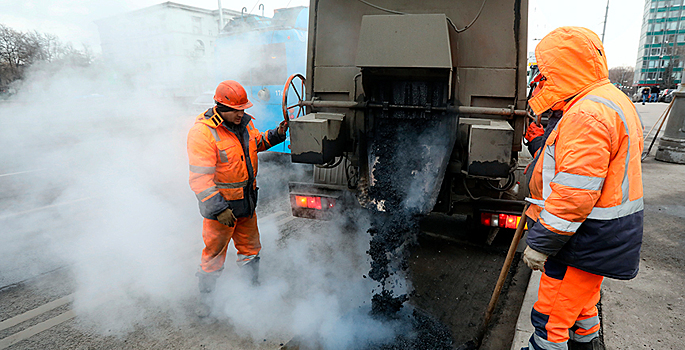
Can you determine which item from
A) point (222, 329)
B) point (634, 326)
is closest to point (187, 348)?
point (222, 329)

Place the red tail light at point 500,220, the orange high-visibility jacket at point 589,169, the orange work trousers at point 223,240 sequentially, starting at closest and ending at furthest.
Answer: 1. the orange high-visibility jacket at point 589,169
2. the orange work trousers at point 223,240
3. the red tail light at point 500,220

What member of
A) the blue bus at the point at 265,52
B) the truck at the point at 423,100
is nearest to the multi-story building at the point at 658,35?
the blue bus at the point at 265,52

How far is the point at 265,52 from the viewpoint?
6.81 metres

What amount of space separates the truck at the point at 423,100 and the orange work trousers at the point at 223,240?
0.72 metres

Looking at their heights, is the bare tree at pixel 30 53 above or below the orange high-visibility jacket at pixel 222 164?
above

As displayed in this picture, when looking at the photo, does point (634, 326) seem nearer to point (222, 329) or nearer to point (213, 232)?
point (222, 329)

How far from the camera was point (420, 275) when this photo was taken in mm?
3477

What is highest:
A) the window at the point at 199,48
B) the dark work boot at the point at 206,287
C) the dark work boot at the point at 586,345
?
the window at the point at 199,48

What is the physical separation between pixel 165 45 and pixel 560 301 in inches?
220

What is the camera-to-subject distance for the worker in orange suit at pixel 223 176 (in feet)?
8.79

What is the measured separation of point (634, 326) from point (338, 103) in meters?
2.78

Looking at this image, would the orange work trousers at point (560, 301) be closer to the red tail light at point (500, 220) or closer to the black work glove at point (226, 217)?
the red tail light at point (500, 220)

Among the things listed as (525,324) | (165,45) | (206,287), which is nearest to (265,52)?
(165,45)

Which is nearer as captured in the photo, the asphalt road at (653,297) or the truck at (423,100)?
the asphalt road at (653,297)
